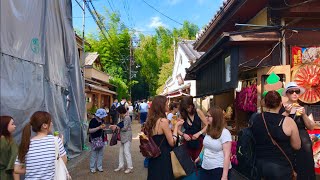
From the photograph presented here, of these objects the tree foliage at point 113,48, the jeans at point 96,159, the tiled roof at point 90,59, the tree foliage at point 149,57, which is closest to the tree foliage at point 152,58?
the tree foliage at point 149,57

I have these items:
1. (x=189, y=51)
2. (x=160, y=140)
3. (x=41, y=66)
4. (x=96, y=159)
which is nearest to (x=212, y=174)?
(x=160, y=140)

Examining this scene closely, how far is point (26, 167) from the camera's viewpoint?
12.0 feet

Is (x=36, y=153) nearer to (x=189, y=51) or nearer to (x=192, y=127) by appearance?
(x=192, y=127)

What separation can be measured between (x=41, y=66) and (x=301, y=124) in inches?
208

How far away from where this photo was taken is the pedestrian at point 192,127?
563cm

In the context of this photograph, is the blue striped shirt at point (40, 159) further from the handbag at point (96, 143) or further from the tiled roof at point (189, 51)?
the tiled roof at point (189, 51)

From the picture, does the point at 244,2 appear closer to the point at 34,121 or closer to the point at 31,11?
the point at 31,11

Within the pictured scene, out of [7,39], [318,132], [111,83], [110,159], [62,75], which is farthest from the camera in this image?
[111,83]

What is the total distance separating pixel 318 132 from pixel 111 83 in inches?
1057

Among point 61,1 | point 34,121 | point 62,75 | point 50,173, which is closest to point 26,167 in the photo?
point 50,173

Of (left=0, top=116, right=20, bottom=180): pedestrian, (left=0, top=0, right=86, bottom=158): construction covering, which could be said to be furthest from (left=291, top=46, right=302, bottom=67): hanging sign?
(left=0, top=116, right=20, bottom=180): pedestrian

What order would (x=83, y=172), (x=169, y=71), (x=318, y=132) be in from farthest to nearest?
(x=169, y=71) → (x=83, y=172) → (x=318, y=132)

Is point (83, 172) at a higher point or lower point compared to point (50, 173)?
lower

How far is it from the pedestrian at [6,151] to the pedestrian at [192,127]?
2.66 m
